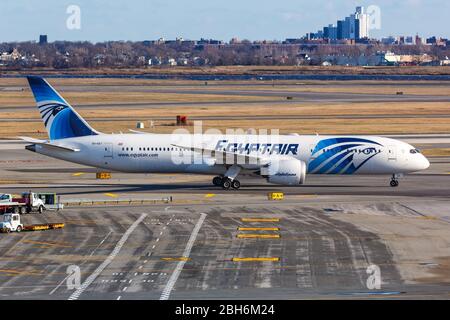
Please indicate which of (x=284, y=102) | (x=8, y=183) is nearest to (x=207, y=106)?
(x=284, y=102)

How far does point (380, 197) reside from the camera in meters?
60.9

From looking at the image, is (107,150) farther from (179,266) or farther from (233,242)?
(179,266)

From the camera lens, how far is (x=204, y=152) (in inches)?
2530

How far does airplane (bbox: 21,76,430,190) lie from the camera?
64688 millimetres

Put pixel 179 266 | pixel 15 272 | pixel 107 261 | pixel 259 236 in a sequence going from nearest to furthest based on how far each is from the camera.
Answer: pixel 15 272 → pixel 179 266 → pixel 107 261 → pixel 259 236

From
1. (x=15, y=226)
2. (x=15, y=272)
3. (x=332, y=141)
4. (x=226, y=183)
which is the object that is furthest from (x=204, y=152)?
(x=15, y=272)

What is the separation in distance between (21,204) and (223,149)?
18583mm

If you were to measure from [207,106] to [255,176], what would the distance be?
309ft

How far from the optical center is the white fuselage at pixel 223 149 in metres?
64.8

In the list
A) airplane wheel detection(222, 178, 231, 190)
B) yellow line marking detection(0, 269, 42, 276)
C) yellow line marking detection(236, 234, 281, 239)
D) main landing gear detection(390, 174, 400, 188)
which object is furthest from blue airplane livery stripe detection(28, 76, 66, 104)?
yellow line marking detection(0, 269, 42, 276)

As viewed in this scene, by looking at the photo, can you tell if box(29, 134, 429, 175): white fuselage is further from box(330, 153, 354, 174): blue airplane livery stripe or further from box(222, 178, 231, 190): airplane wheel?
box(222, 178, 231, 190): airplane wheel

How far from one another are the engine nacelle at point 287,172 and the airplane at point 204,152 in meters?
1.38
